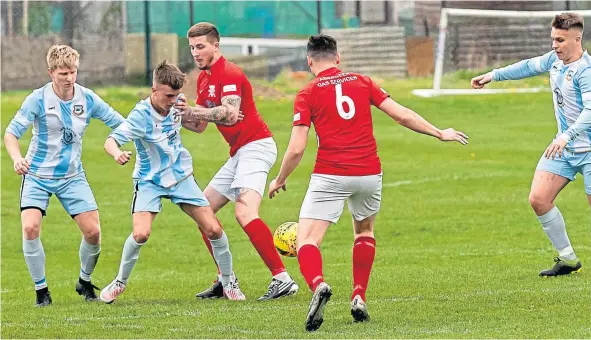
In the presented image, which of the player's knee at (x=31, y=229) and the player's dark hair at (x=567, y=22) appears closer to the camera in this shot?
the player's dark hair at (x=567, y=22)

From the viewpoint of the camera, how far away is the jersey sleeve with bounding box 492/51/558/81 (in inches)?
412

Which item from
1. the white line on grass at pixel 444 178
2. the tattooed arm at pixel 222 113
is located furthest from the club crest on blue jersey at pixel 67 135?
the white line on grass at pixel 444 178

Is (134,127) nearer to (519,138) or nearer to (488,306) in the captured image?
(488,306)

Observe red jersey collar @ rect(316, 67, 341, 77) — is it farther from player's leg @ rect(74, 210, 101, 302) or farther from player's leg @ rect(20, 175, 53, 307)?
player's leg @ rect(20, 175, 53, 307)

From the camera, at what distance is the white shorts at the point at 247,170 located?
407 inches

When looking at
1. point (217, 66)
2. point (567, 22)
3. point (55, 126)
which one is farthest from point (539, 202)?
point (55, 126)

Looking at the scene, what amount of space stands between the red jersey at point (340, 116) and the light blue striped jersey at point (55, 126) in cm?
222

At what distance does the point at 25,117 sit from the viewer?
9867mm

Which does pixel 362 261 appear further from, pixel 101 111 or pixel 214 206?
pixel 101 111

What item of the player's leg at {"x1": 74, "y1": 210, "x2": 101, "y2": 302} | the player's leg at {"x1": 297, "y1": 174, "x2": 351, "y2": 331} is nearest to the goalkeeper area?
the player's leg at {"x1": 74, "y1": 210, "x2": 101, "y2": 302}

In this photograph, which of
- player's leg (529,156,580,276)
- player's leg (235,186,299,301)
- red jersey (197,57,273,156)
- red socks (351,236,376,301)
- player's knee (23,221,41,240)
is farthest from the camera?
player's leg (529,156,580,276)

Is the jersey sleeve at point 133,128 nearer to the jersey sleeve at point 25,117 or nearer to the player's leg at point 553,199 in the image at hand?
the jersey sleeve at point 25,117

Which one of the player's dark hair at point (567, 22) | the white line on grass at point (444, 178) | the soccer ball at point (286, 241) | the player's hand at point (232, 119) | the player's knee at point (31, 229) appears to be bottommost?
the white line on grass at point (444, 178)

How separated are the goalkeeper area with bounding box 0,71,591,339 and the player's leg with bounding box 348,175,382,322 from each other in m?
0.20
